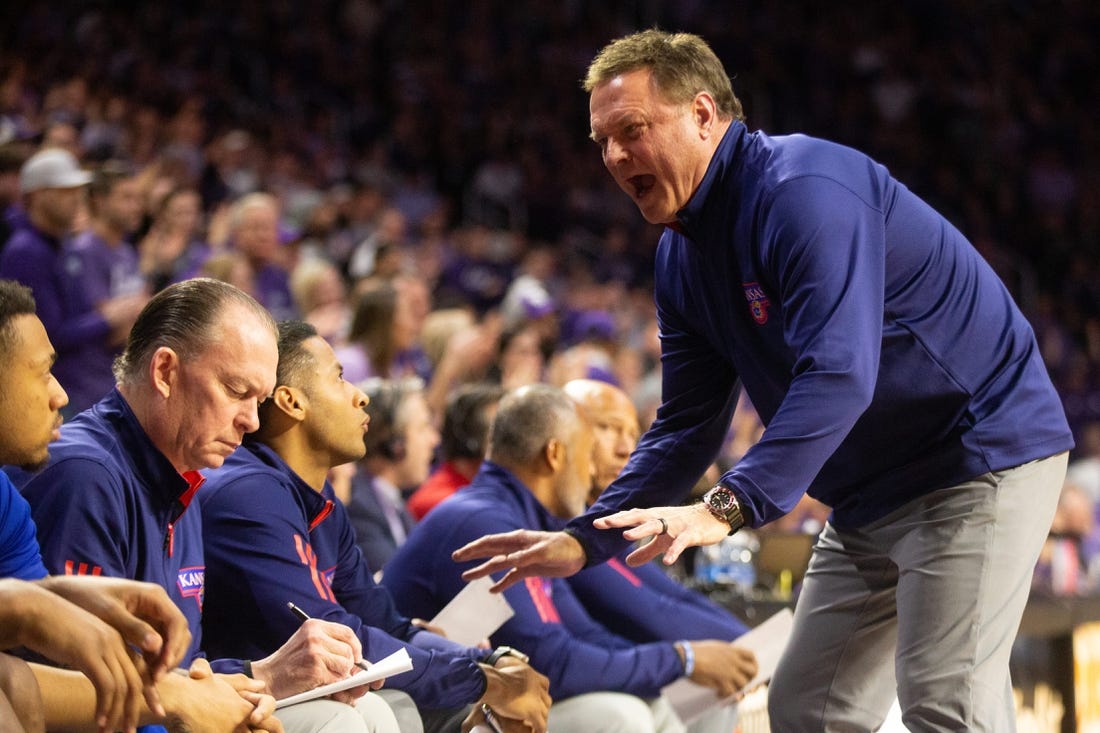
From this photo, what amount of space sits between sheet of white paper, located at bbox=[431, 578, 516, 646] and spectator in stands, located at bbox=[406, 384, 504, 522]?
4.86 feet

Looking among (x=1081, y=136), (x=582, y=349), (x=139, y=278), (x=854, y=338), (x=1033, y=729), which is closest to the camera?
(x=854, y=338)

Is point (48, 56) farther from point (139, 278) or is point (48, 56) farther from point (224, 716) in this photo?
point (224, 716)

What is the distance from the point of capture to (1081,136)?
14.5m

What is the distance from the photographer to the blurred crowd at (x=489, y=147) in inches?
291

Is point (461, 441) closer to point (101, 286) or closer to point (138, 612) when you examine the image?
point (101, 286)

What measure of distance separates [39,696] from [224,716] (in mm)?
395

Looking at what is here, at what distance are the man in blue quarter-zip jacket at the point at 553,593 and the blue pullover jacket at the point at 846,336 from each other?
0.83 metres

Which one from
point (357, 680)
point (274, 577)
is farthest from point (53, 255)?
point (357, 680)

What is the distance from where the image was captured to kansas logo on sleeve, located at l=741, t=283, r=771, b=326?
3.00 metres

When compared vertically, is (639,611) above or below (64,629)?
below

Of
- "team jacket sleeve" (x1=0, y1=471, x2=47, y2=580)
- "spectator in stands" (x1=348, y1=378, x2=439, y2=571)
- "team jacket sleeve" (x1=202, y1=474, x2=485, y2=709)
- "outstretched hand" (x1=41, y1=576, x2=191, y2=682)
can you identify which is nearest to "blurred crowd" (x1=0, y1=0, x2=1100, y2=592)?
"spectator in stands" (x1=348, y1=378, x2=439, y2=571)

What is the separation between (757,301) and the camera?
9.89 feet

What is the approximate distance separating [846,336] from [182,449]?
4.25ft

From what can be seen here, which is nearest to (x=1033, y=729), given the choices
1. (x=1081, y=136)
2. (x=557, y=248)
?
(x=557, y=248)
